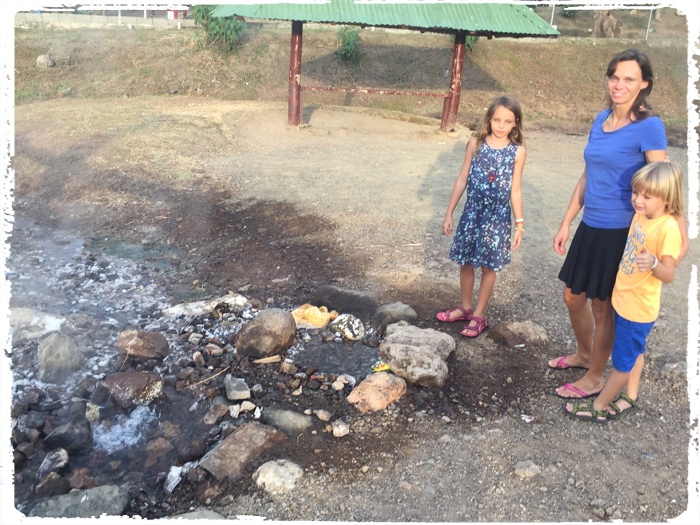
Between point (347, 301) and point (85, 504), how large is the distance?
2550mm

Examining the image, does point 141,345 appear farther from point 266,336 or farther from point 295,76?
point 295,76

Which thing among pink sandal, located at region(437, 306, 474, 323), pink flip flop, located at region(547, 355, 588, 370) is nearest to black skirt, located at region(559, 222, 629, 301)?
pink flip flop, located at region(547, 355, 588, 370)

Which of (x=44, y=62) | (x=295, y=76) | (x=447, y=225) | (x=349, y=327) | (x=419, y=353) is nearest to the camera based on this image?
(x=419, y=353)

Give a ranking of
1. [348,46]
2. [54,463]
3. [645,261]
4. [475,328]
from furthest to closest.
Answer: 1. [348,46]
2. [475,328]
3. [54,463]
4. [645,261]

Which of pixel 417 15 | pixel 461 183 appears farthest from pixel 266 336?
pixel 417 15

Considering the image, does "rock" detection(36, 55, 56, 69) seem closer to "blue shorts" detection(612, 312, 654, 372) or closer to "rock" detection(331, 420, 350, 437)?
"rock" detection(331, 420, 350, 437)

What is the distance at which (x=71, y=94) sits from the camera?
1487cm

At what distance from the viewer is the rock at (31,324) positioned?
4.36m

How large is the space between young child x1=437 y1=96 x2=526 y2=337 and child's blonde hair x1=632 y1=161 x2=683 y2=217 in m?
1.08

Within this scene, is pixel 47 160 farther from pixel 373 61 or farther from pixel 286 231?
pixel 373 61

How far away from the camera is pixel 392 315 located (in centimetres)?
459

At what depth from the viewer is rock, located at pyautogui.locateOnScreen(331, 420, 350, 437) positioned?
337cm

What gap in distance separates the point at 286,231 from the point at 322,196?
4.03ft

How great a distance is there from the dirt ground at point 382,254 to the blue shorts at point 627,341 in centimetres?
44
